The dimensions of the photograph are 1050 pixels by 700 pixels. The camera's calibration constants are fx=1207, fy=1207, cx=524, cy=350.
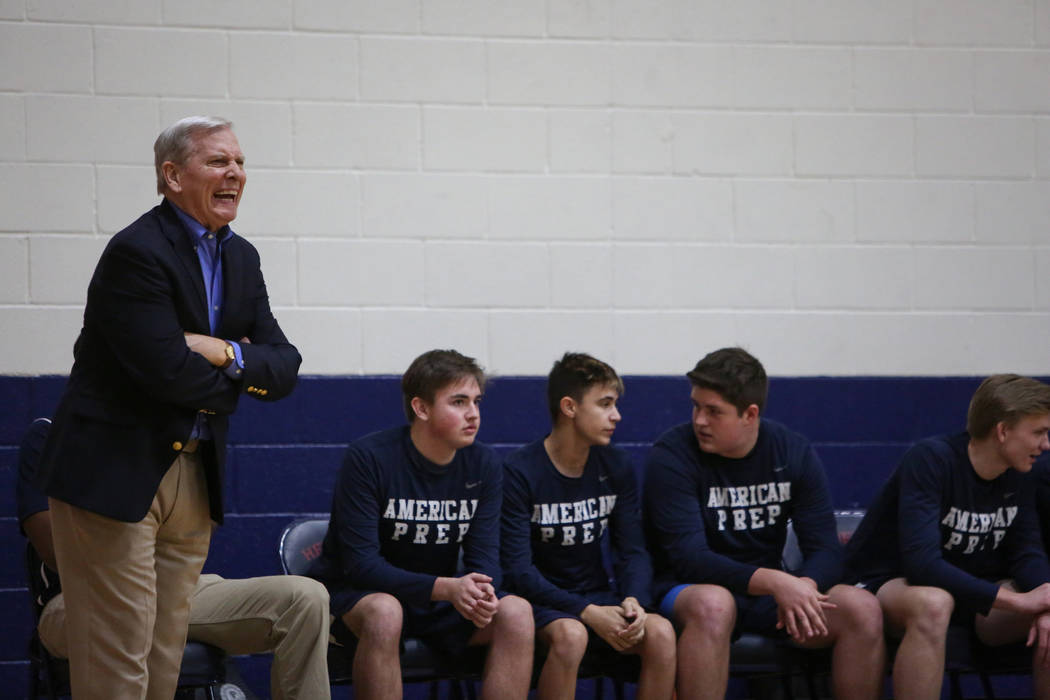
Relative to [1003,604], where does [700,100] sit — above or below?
above

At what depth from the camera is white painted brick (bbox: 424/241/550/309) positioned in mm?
4348

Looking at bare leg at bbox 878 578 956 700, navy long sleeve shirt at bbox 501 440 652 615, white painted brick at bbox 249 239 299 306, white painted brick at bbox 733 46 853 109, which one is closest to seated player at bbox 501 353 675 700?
navy long sleeve shirt at bbox 501 440 652 615

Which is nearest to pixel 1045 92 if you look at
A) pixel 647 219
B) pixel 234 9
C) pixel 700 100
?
pixel 700 100

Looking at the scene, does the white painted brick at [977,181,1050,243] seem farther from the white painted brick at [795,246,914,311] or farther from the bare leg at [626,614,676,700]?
the bare leg at [626,614,676,700]

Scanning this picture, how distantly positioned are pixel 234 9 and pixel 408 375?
1.55 meters

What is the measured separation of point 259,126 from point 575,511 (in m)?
1.77

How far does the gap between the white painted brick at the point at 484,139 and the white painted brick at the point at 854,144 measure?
3.30 ft

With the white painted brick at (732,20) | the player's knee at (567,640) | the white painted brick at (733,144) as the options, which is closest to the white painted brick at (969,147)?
the white painted brick at (733,144)

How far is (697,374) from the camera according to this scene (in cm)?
377

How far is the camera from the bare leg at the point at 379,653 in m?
3.25

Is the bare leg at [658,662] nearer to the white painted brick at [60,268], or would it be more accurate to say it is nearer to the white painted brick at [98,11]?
the white painted brick at [60,268]

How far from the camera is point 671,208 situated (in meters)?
4.48

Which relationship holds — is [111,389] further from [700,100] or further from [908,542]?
[700,100]

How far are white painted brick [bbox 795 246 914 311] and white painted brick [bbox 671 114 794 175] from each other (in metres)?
0.36
